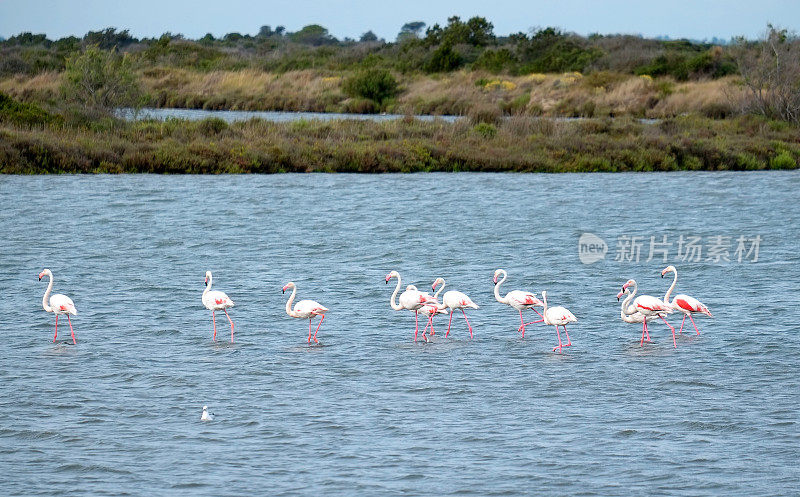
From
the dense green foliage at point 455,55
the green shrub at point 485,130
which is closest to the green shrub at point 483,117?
the green shrub at point 485,130

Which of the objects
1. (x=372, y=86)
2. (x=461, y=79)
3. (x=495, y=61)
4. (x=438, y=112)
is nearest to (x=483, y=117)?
(x=438, y=112)

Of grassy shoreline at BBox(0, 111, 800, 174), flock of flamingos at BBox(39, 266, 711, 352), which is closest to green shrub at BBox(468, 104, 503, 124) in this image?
grassy shoreline at BBox(0, 111, 800, 174)

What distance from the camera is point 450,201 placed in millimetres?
31406

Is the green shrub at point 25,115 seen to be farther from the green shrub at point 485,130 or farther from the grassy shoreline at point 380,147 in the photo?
the green shrub at point 485,130

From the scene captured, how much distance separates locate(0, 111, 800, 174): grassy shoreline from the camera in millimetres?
33125

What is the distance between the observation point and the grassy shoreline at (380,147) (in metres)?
33.1

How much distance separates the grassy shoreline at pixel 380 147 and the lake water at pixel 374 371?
5979 millimetres

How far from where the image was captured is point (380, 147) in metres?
35.6

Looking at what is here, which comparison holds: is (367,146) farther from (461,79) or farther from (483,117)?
(461,79)

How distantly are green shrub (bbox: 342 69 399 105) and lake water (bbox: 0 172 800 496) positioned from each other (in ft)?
98.7

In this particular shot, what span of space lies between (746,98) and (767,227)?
19.4 m

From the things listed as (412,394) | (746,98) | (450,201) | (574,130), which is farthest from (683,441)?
(746,98)

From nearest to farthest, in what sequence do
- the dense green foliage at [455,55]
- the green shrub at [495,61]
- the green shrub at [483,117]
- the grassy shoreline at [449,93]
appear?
the green shrub at [483,117] → the grassy shoreline at [449,93] → the dense green foliage at [455,55] → the green shrub at [495,61]

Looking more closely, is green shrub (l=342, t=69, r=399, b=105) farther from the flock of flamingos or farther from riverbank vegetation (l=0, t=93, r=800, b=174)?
the flock of flamingos
